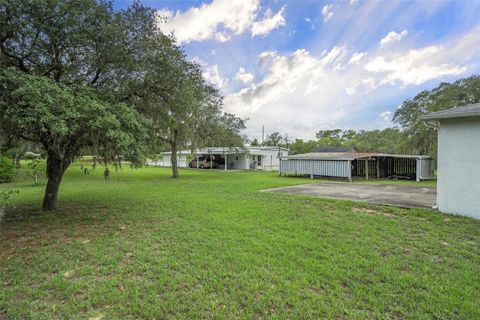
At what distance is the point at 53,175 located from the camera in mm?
6797

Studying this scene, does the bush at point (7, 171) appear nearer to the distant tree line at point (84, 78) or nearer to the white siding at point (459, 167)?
the distant tree line at point (84, 78)

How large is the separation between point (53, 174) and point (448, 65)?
19.5 metres

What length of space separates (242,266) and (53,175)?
6270 mm

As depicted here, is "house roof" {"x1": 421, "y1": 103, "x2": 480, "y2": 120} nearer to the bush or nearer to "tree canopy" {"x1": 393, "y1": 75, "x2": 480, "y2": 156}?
"tree canopy" {"x1": 393, "y1": 75, "x2": 480, "y2": 156}

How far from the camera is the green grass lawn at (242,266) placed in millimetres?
2502

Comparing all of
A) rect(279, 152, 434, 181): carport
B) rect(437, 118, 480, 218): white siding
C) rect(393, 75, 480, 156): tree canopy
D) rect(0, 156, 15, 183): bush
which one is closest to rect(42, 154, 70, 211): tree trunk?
rect(437, 118, 480, 218): white siding

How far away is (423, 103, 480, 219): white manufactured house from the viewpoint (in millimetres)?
5559

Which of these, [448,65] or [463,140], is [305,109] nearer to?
[448,65]

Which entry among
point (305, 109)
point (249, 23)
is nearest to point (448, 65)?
point (305, 109)

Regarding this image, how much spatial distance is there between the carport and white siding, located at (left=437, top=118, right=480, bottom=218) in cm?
944

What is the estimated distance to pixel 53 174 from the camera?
6.77 metres

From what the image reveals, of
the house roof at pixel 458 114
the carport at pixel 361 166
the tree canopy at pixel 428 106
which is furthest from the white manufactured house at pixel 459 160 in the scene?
the tree canopy at pixel 428 106

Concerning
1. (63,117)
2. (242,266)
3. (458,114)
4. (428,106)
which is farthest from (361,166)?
(63,117)

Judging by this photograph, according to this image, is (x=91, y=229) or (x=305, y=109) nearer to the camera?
(x=91, y=229)
